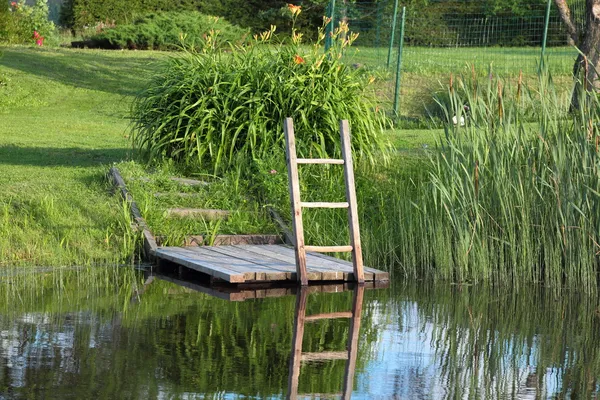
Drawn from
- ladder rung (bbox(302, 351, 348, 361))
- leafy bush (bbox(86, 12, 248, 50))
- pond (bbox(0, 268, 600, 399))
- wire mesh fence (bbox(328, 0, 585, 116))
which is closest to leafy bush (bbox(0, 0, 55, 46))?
leafy bush (bbox(86, 12, 248, 50))

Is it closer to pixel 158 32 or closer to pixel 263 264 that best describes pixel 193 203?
pixel 263 264

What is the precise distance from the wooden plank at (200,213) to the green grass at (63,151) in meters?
0.55

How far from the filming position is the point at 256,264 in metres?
9.30

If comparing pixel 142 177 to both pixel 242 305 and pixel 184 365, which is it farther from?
pixel 184 365

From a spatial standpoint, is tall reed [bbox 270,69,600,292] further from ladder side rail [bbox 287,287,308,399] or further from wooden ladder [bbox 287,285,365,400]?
ladder side rail [bbox 287,287,308,399]

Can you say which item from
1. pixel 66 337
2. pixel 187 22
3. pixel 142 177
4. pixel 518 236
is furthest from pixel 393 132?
pixel 187 22

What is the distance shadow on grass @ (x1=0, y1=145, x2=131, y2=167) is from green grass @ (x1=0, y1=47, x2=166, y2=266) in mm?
13

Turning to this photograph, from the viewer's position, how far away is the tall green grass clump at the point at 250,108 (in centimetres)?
1173

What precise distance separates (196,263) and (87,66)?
14740 millimetres

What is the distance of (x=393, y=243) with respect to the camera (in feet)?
33.9

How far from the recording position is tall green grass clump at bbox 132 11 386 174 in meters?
11.7

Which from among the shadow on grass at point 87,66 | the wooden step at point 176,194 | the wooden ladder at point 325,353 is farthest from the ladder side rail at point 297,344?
the shadow on grass at point 87,66

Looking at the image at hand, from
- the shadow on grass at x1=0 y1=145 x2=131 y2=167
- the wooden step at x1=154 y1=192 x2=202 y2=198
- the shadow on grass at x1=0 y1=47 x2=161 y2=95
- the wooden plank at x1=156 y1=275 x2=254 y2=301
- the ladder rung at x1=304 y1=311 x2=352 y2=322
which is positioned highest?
the shadow on grass at x1=0 y1=47 x2=161 y2=95

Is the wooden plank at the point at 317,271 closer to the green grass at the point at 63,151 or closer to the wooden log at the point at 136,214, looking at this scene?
the wooden log at the point at 136,214
